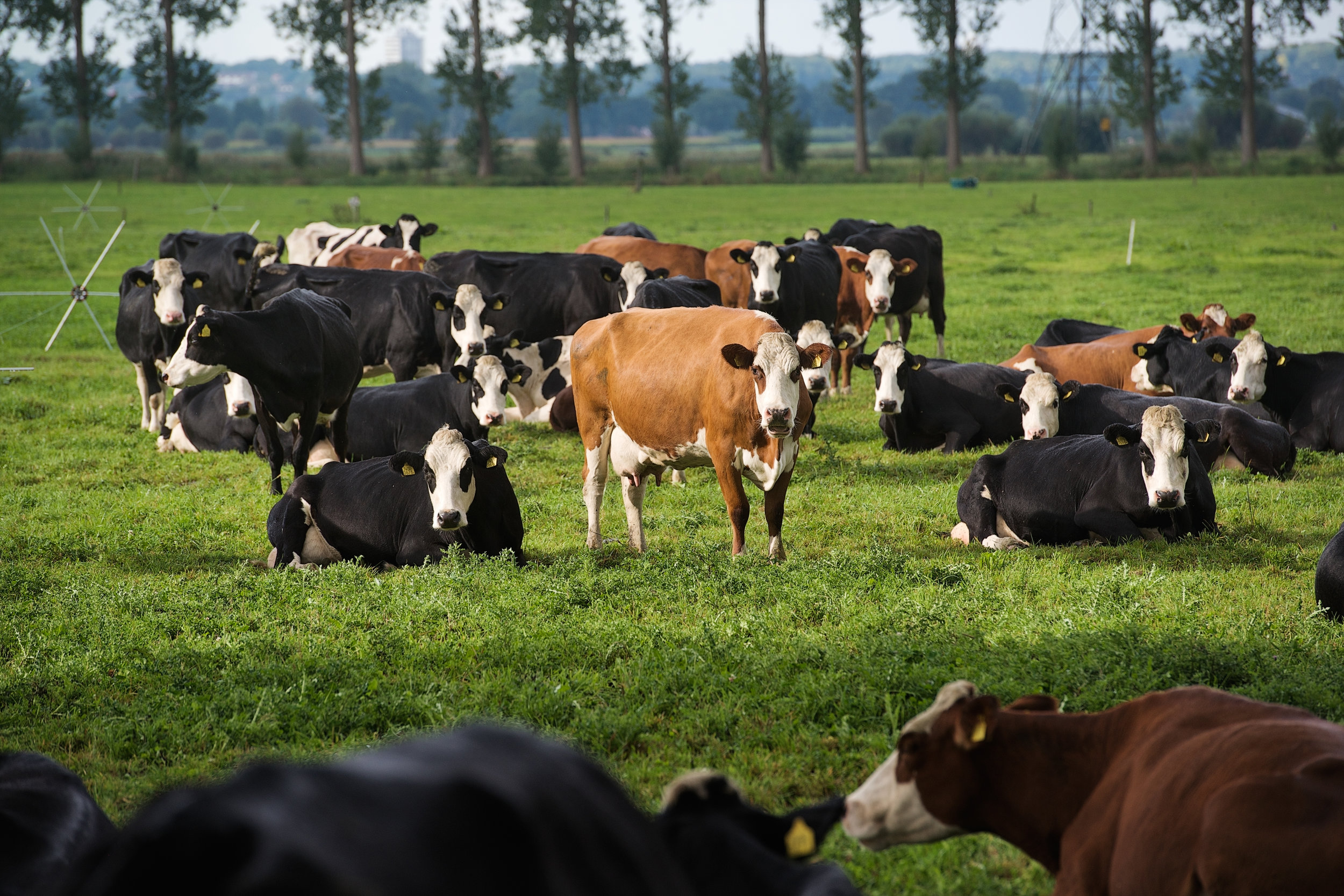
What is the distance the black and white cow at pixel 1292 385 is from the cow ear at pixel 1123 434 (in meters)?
3.82

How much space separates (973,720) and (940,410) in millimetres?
8797

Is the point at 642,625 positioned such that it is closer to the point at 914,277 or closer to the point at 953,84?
the point at 914,277

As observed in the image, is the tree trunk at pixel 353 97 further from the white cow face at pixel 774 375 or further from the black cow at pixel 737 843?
the black cow at pixel 737 843

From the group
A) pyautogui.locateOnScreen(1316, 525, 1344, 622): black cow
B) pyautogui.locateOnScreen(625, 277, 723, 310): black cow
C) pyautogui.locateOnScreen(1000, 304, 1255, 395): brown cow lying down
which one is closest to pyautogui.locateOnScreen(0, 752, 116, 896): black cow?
pyautogui.locateOnScreen(1316, 525, 1344, 622): black cow

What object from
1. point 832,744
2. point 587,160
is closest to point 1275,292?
point 832,744

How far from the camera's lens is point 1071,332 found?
1484 centimetres

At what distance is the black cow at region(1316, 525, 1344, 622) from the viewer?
6.30 metres

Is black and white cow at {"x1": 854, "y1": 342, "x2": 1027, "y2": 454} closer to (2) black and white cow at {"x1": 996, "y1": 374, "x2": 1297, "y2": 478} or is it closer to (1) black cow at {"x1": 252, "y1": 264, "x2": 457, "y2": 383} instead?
(2) black and white cow at {"x1": 996, "y1": 374, "x2": 1297, "y2": 478}

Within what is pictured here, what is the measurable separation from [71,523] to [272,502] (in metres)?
1.55

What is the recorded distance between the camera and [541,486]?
10.5 meters

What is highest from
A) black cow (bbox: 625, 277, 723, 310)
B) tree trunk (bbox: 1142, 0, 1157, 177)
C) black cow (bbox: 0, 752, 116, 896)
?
tree trunk (bbox: 1142, 0, 1157, 177)

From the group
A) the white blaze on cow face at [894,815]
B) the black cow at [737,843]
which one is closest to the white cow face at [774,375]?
the white blaze on cow face at [894,815]

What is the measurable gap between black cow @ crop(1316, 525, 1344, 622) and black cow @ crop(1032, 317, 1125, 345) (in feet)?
27.5

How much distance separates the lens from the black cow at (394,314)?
546 inches
